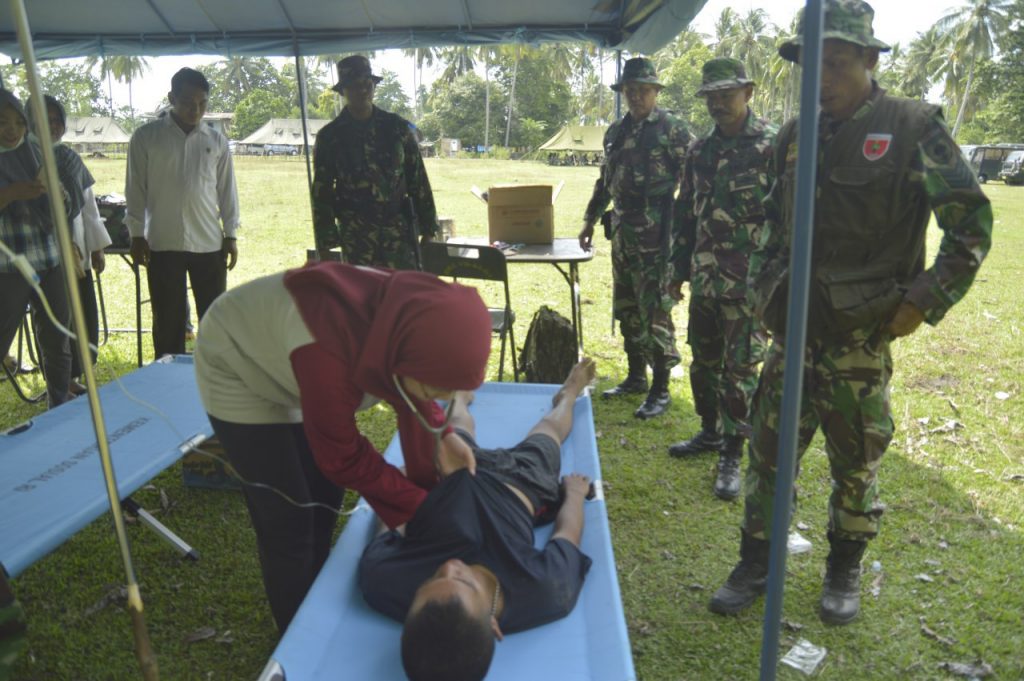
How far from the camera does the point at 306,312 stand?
5.22 ft

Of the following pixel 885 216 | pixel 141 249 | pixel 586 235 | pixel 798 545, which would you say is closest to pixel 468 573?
pixel 885 216

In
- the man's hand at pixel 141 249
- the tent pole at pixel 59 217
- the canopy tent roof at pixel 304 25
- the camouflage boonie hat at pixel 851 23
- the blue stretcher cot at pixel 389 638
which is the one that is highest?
the canopy tent roof at pixel 304 25

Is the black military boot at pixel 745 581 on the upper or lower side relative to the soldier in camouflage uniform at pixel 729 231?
lower

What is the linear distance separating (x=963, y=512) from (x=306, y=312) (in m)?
3.17

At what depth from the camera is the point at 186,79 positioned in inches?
152

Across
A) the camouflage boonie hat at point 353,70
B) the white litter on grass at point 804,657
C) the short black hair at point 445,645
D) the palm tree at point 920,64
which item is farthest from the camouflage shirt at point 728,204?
the palm tree at point 920,64

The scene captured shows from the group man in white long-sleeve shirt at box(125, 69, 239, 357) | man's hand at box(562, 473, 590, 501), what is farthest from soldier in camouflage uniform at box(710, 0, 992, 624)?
man in white long-sleeve shirt at box(125, 69, 239, 357)

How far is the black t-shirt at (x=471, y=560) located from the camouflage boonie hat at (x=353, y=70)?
2730 mm

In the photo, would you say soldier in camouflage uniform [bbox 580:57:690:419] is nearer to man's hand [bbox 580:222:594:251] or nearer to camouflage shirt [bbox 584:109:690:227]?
camouflage shirt [bbox 584:109:690:227]

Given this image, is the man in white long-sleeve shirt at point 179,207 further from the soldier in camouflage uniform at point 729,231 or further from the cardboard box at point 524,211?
the soldier in camouflage uniform at point 729,231

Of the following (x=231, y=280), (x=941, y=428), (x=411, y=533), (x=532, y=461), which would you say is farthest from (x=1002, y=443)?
(x=231, y=280)

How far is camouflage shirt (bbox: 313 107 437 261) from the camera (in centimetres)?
415

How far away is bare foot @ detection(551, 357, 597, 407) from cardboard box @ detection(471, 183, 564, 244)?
5.47 feet

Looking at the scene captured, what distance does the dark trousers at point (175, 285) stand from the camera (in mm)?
4270
